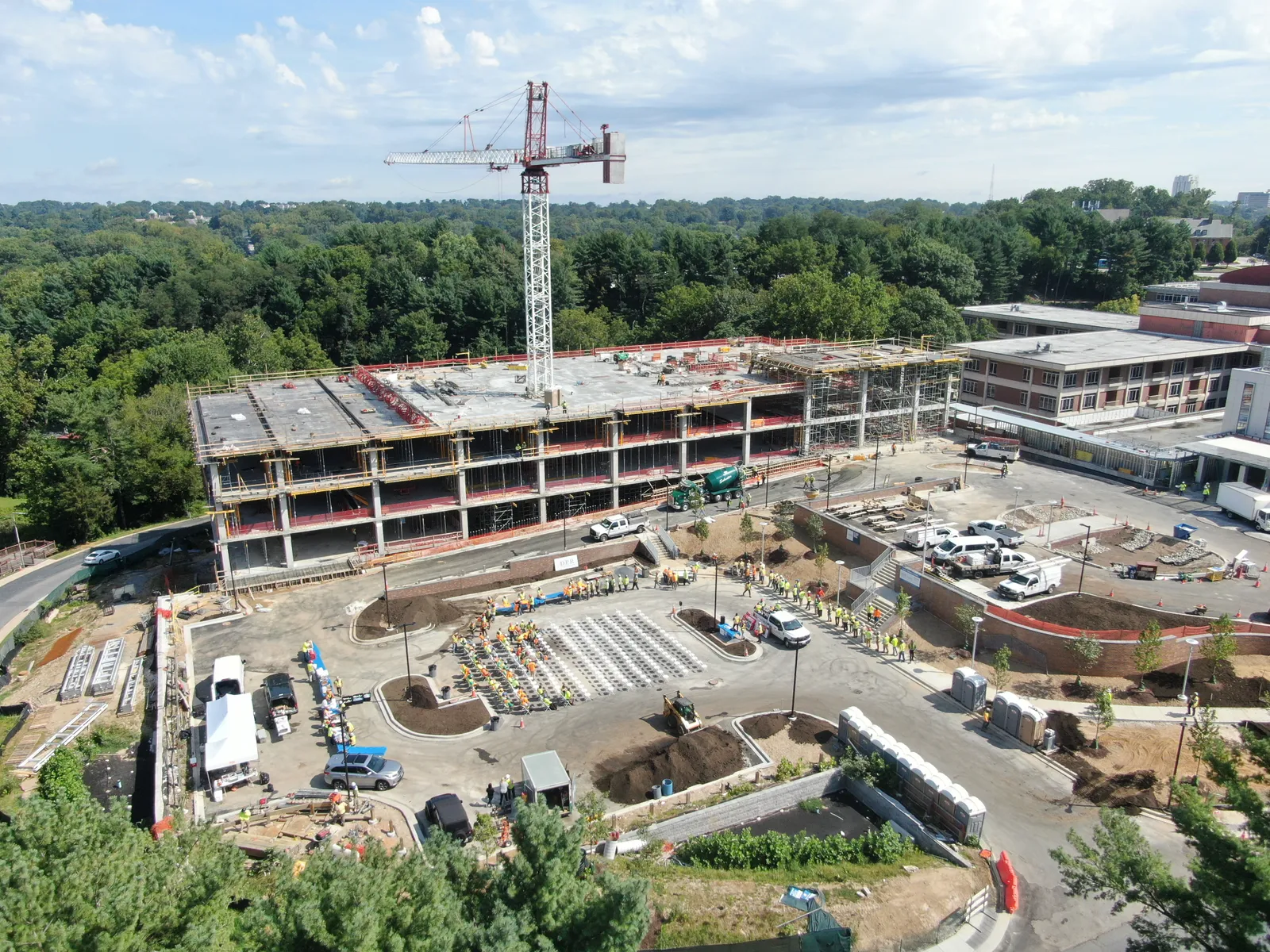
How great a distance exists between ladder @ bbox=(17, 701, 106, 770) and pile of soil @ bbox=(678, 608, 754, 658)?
24694 mm

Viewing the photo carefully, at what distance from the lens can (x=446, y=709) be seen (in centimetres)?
3247

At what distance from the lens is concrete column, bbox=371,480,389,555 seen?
4662 cm

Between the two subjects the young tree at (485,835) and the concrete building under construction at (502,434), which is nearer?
the young tree at (485,835)

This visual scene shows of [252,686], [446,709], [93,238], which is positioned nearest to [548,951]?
[446,709]

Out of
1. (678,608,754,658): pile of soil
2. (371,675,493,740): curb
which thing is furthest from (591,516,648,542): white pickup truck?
(371,675,493,740): curb

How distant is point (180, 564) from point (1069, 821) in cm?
4805

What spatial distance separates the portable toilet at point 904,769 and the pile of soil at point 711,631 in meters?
9.93

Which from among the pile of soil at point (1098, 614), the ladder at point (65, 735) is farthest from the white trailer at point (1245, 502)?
the ladder at point (65, 735)

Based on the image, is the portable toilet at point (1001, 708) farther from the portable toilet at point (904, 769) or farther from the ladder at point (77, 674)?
the ladder at point (77, 674)

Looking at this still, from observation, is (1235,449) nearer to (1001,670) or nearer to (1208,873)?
(1001,670)

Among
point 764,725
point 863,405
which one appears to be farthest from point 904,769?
point 863,405

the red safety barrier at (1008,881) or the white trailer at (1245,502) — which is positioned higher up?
the white trailer at (1245,502)

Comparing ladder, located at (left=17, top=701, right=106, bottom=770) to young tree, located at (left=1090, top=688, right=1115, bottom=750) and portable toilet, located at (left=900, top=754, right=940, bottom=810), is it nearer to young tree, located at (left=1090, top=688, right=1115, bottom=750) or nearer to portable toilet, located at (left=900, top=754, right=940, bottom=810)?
portable toilet, located at (left=900, top=754, right=940, bottom=810)

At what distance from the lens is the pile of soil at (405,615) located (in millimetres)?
39125
